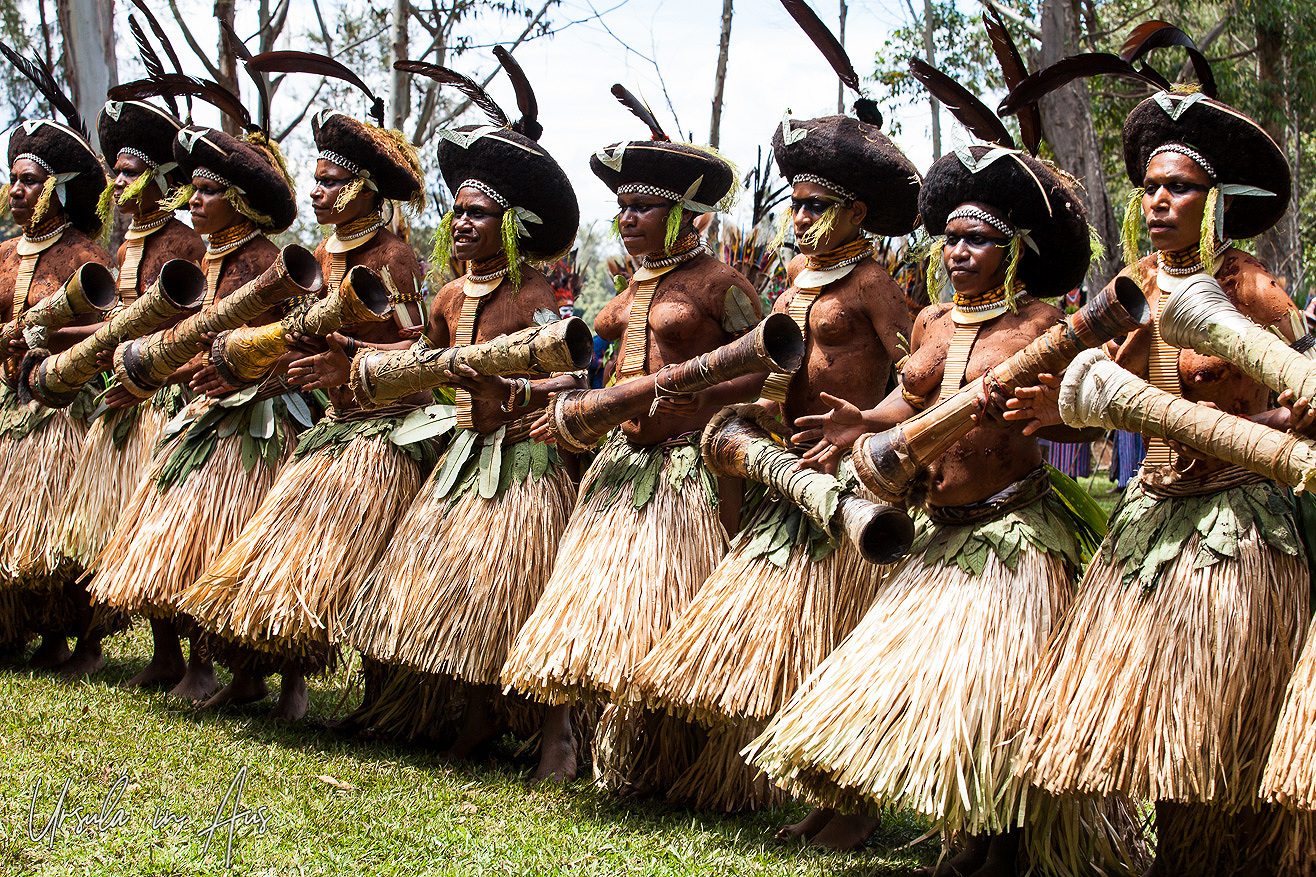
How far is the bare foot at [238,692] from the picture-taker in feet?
16.3

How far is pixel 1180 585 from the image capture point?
280 cm

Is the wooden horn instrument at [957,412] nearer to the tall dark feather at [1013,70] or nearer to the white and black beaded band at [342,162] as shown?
the tall dark feather at [1013,70]

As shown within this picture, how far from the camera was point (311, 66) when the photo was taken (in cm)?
521

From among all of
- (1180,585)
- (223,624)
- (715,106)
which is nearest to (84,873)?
(223,624)

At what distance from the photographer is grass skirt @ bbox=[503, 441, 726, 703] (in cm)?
361

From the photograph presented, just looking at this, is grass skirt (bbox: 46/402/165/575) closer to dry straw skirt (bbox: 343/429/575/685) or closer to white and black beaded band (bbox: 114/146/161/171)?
white and black beaded band (bbox: 114/146/161/171)

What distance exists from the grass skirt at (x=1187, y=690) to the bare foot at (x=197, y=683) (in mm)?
3469

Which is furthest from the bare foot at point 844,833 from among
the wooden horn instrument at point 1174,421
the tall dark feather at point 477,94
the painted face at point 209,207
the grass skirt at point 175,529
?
the painted face at point 209,207

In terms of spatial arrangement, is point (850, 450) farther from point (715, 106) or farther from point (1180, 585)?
point (715, 106)

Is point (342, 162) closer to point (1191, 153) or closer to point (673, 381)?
point (673, 381)

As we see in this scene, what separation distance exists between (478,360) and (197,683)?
2046mm

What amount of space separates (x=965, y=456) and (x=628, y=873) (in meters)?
1.37

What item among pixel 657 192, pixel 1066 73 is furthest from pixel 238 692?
pixel 1066 73

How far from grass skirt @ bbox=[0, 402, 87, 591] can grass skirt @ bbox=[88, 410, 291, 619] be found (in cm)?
45
